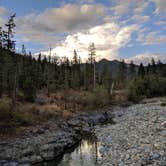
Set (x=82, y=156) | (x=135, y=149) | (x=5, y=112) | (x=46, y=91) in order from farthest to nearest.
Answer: (x=46, y=91) → (x=5, y=112) → (x=82, y=156) → (x=135, y=149)

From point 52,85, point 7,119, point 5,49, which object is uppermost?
point 5,49

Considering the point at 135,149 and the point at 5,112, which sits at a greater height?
the point at 5,112

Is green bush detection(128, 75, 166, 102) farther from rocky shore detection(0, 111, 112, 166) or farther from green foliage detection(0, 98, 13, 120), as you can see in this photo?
green foliage detection(0, 98, 13, 120)

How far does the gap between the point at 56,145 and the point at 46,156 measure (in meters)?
3.34

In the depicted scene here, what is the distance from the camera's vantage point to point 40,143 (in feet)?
78.0

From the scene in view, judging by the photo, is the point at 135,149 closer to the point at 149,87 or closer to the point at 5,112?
the point at 5,112

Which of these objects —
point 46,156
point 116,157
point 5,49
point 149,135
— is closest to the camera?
point 116,157

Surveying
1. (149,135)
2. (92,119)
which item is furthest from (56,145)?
(92,119)

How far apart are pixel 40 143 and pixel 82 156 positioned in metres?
4.76

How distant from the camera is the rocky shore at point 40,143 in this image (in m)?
19.2

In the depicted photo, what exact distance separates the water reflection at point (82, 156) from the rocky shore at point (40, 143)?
74 cm

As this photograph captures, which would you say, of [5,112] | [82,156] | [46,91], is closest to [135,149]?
[82,156]

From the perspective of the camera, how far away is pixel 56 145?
915 inches

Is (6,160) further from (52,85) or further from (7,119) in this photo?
(52,85)
